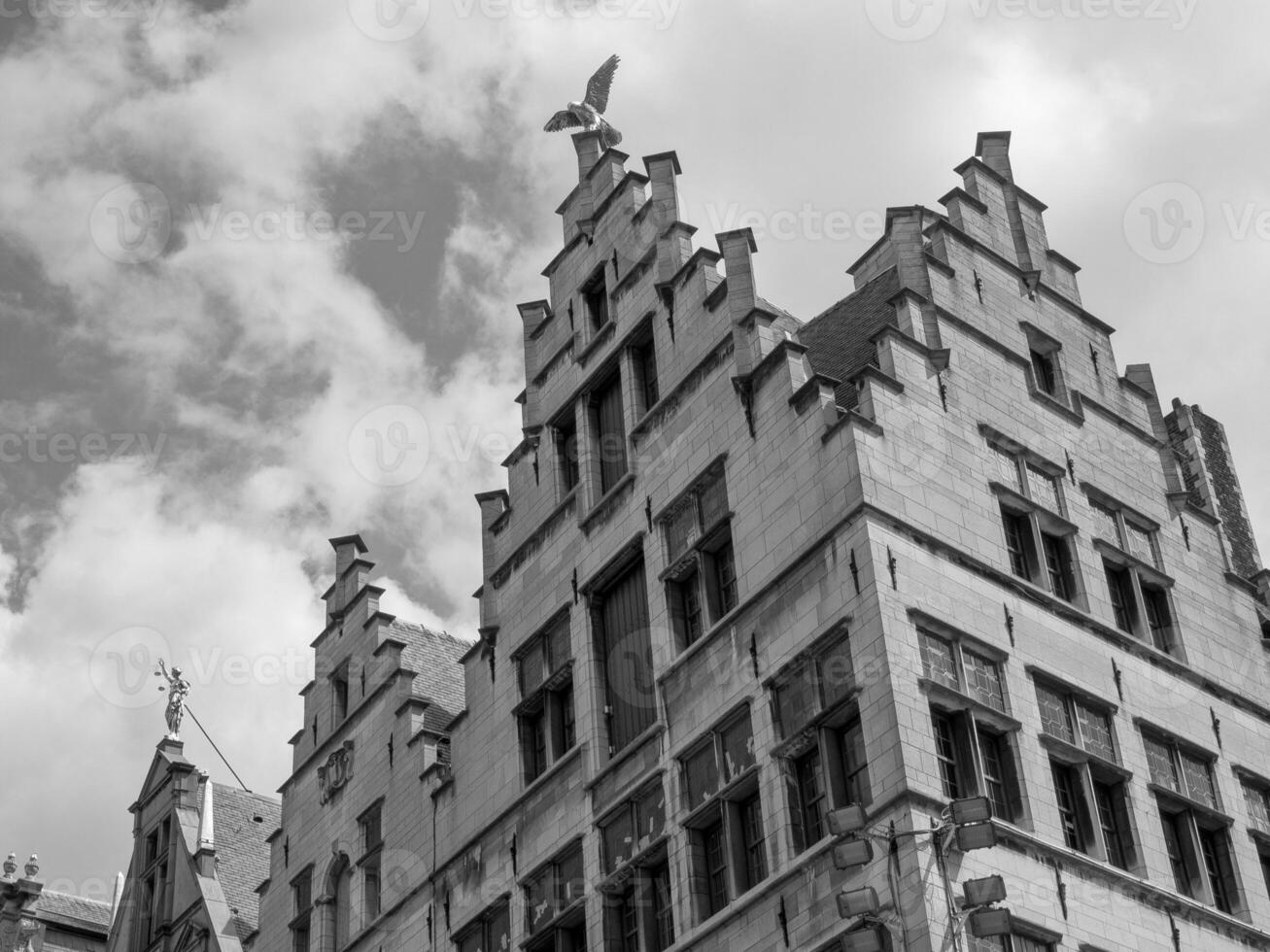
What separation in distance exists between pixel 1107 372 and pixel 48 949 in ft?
107

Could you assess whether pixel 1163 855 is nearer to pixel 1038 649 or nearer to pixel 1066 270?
pixel 1038 649

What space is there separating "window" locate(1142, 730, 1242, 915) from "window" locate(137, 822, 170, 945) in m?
22.8

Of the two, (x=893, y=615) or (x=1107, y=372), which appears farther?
(x=1107, y=372)

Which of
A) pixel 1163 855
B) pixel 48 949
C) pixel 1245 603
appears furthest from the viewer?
pixel 48 949

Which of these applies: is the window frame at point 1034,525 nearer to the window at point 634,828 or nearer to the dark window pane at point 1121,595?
the dark window pane at point 1121,595

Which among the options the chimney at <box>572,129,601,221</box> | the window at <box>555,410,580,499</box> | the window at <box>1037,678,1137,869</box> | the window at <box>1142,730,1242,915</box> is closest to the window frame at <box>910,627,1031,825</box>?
the window at <box>1037,678,1137,869</box>

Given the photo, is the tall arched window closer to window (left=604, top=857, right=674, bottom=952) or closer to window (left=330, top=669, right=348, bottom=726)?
window (left=330, top=669, right=348, bottom=726)

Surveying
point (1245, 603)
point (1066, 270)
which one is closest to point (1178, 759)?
point (1245, 603)

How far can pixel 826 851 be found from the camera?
899 inches

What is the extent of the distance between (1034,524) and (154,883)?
23.4 metres

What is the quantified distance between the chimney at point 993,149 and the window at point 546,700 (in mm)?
10886

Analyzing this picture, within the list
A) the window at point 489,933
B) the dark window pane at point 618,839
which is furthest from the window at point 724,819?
the window at point 489,933

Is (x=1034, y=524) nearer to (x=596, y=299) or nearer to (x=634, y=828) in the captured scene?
(x=634, y=828)

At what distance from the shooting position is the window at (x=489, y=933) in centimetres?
2903
